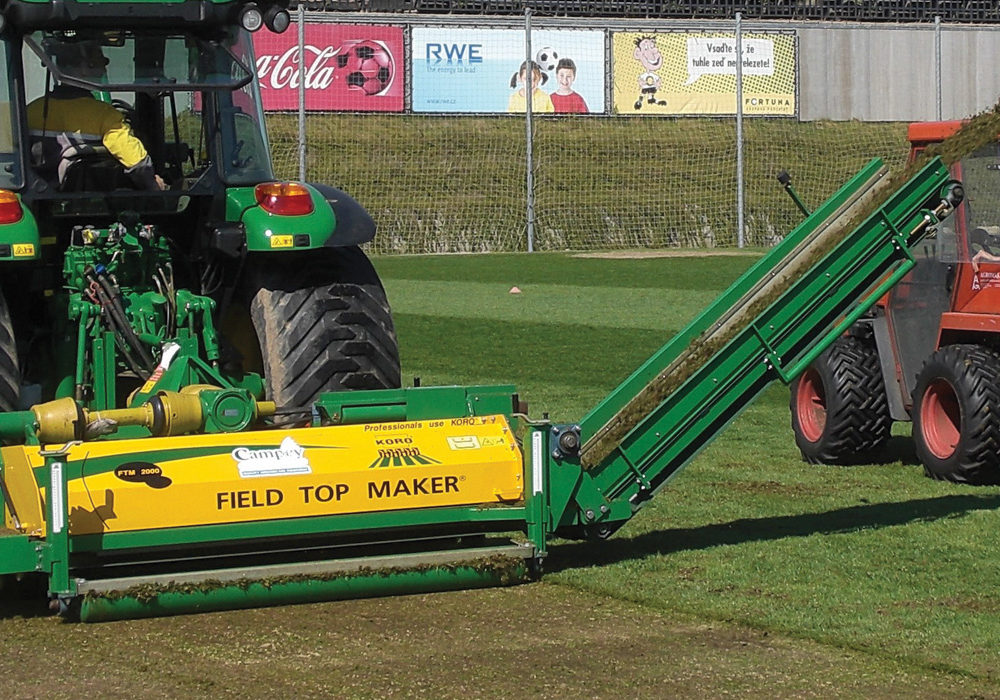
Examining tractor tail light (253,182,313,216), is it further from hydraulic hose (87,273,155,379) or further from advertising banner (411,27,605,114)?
advertising banner (411,27,605,114)

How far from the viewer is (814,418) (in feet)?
31.1

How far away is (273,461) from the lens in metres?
6.05

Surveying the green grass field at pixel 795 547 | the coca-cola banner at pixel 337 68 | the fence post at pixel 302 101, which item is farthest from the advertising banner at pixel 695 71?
the green grass field at pixel 795 547

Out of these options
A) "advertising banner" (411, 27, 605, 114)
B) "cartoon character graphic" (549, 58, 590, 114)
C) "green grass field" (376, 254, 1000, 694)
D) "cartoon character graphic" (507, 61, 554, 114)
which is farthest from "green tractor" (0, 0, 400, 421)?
"cartoon character graphic" (549, 58, 590, 114)

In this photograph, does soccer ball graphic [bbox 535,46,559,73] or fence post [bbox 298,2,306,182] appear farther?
soccer ball graphic [bbox 535,46,559,73]

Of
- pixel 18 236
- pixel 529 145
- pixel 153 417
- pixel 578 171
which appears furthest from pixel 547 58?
pixel 153 417

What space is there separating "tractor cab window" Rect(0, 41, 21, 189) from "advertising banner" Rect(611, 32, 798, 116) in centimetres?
2209

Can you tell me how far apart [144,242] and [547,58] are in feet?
70.6

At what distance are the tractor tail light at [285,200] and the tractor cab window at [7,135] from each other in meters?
0.97

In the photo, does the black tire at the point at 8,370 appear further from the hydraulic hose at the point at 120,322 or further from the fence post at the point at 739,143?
the fence post at the point at 739,143

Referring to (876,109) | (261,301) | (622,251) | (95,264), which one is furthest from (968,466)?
(876,109)

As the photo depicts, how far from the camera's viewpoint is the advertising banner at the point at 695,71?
93.4ft

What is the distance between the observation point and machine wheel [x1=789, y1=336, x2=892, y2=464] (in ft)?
29.7

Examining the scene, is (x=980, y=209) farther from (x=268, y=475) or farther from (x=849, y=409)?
(x=268, y=475)
